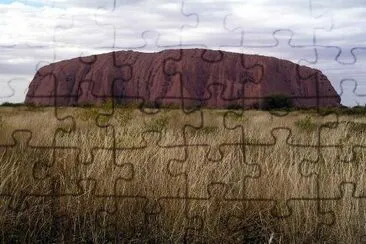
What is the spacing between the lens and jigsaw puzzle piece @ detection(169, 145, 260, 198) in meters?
5.71

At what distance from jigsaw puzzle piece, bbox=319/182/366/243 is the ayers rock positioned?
0.98 metres

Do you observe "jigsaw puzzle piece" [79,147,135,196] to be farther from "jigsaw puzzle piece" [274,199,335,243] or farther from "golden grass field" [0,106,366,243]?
"jigsaw puzzle piece" [274,199,335,243]

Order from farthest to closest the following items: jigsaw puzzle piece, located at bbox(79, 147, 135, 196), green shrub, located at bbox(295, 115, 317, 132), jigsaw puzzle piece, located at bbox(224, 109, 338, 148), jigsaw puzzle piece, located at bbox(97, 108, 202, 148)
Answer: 1. green shrub, located at bbox(295, 115, 317, 132)
2. jigsaw puzzle piece, located at bbox(224, 109, 338, 148)
3. jigsaw puzzle piece, located at bbox(97, 108, 202, 148)
4. jigsaw puzzle piece, located at bbox(79, 147, 135, 196)

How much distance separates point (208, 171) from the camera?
5977 millimetres

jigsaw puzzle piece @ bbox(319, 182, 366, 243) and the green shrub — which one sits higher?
the green shrub

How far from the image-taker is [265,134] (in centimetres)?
944

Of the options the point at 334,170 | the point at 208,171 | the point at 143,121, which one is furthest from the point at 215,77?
the point at 143,121

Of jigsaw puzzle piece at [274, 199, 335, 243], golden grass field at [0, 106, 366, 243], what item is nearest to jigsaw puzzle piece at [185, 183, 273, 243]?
golden grass field at [0, 106, 366, 243]

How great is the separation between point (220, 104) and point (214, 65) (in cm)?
59

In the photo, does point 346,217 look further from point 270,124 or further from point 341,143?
point 270,124

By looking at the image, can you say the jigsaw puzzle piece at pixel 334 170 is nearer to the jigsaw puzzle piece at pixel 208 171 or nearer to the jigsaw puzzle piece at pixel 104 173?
the jigsaw puzzle piece at pixel 208 171

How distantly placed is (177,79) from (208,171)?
0.97 meters

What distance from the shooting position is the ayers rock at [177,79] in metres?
5.96

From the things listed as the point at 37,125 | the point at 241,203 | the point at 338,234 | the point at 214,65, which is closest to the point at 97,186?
the point at 241,203
